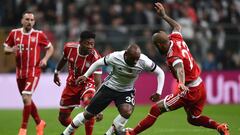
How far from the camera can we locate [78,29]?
24.8 meters

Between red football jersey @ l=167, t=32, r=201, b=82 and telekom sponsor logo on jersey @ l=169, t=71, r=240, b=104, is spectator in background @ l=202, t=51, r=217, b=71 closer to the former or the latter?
telekom sponsor logo on jersey @ l=169, t=71, r=240, b=104

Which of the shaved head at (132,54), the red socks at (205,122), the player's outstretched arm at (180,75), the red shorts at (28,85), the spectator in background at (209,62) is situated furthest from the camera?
the spectator in background at (209,62)

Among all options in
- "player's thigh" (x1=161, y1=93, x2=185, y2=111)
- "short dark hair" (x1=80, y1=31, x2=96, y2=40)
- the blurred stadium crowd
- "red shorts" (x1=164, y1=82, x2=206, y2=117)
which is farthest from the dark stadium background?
"short dark hair" (x1=80, y1=31, x2=96, y2=40)

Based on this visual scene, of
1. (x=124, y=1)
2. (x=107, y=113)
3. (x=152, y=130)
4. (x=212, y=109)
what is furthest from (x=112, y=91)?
(x=124, y=1)

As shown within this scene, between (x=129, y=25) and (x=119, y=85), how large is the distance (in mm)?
12658

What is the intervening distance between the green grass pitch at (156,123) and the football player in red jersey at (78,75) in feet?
4.65

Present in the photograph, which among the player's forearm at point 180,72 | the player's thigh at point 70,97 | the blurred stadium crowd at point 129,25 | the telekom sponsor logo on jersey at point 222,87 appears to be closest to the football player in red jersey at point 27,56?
the player's thigh at point 70,97

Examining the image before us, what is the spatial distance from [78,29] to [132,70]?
12.6m

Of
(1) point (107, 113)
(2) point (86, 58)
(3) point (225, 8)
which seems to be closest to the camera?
(2) point (86, 58)

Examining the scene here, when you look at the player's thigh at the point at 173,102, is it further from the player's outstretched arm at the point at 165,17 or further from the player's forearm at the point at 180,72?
the player's outstretched arm at the point at 165,17

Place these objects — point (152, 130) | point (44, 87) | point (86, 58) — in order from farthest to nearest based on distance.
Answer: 1. point (44, 87)
2. point (152, 130)
3. point (86, 58)

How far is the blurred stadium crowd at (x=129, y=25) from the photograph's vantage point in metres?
24.2

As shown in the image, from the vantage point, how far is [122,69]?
1236 centimetres

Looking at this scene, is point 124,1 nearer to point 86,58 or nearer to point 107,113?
point 107,113
